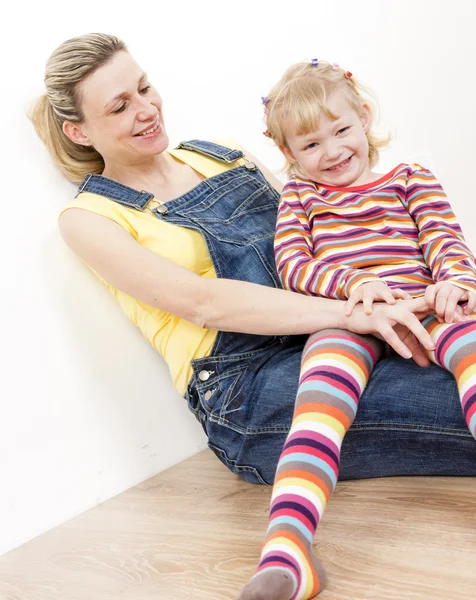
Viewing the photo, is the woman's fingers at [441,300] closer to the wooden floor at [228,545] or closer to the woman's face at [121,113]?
the wooden floor at [228,545]

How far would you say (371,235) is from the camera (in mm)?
1566

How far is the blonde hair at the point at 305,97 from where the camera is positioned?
1.60 m

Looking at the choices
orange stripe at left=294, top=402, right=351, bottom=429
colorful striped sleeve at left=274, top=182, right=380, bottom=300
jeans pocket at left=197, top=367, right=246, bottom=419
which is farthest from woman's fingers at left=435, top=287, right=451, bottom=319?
jeans pocket at left=197, top=367, right=246, bottom=419

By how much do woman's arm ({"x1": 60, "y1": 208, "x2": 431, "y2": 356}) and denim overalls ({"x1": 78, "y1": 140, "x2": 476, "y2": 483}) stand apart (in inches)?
4.5

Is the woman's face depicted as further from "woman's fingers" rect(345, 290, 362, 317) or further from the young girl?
"woman's fingers" rect(345, 290, 362, 317)

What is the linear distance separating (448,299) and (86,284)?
92 cm

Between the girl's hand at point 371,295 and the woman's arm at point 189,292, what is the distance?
0.12 feet

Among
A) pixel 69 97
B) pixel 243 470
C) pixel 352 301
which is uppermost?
pixel 69 97

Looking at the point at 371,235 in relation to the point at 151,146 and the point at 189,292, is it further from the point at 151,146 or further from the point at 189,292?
the point at 151,146

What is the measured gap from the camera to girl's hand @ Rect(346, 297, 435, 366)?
1.30 m

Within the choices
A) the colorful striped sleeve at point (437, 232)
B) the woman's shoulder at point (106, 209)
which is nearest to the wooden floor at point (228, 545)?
the colorful striped sleeve at point (437, 232)

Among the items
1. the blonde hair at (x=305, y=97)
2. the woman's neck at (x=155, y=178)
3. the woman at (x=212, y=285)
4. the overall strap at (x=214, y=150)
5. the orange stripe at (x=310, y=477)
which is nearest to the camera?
the orange stripe at (x=310, y=477)

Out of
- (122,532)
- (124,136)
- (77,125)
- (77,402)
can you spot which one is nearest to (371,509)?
(122,532)

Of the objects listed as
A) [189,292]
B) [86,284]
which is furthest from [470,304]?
[86,284]
